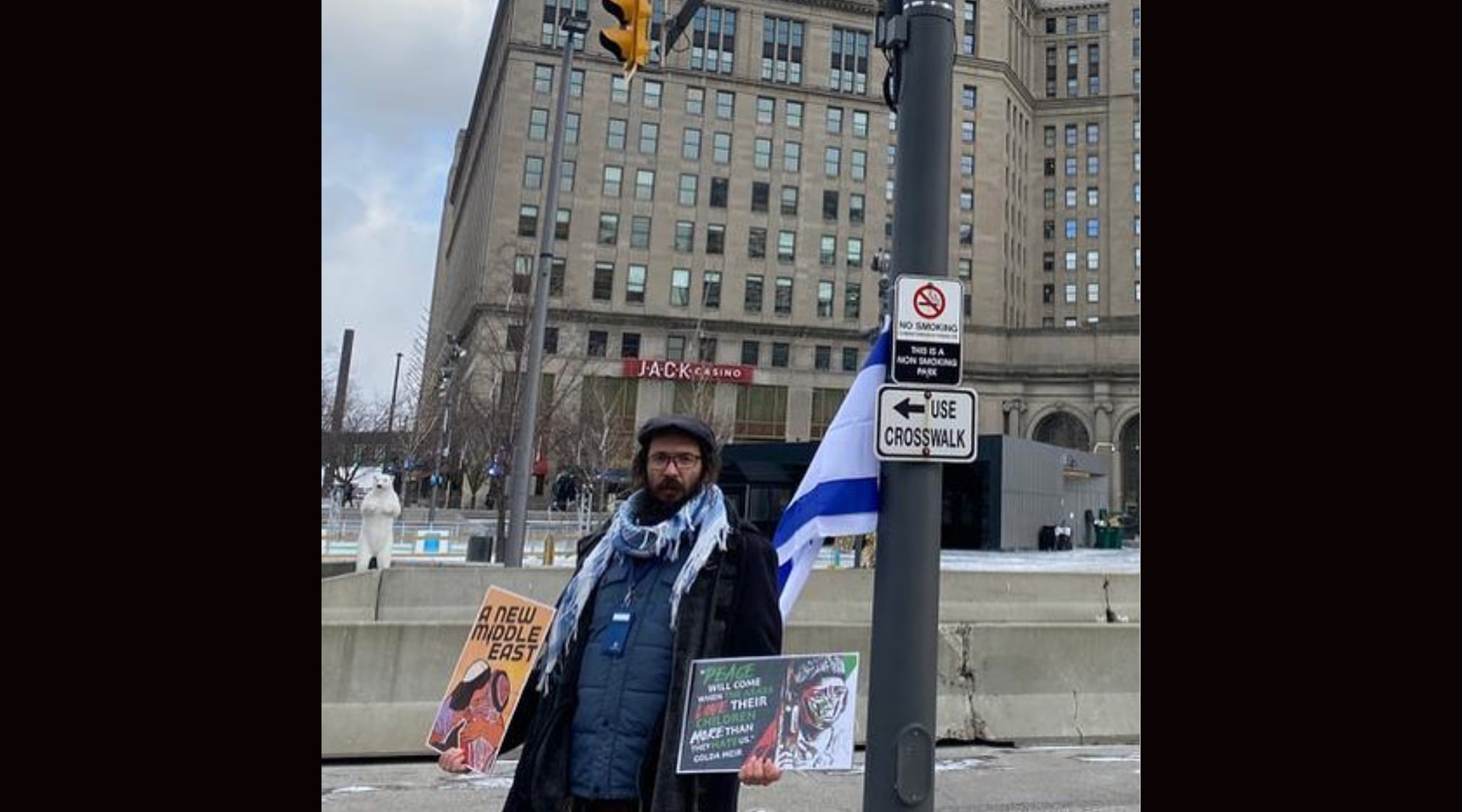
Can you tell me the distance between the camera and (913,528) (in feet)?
10.9

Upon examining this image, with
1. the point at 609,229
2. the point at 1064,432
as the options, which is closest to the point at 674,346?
the point at 609,229

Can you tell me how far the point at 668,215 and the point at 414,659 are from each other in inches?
2293

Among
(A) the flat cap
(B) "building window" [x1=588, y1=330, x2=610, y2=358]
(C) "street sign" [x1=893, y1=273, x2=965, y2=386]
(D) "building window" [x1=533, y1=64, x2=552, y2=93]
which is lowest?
(A) the flat cap

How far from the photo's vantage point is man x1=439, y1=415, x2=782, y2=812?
2.67 m

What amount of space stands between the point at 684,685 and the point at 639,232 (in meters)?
61.8

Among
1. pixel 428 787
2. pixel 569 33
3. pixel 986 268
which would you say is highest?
pixel 986 268

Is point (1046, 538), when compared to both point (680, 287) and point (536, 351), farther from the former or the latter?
point (680, 287)

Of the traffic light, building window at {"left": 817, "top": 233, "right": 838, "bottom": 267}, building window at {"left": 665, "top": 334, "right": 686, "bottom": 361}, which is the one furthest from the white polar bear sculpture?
building window at {"left": 817, "top": 233, "right": 838, "bottom": 267}

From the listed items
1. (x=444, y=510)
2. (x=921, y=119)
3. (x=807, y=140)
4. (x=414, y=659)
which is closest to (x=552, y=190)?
(x=414, y=659)

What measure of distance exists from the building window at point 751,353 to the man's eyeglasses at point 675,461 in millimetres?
60443

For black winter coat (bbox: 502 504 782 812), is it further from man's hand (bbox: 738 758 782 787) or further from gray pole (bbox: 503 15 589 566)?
gray pole (bbox: 503 15 589 566)

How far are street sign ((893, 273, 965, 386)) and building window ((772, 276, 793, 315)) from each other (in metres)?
61.0

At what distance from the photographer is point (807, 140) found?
66.8m
